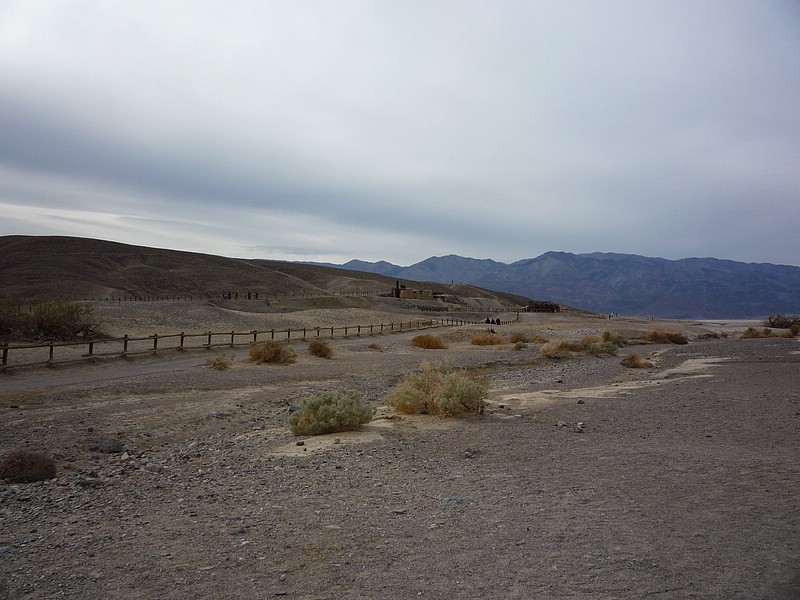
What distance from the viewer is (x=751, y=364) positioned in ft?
77.4

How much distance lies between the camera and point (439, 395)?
499 inches

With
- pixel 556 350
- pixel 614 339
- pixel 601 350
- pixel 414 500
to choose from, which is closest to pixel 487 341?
pixel 614 339

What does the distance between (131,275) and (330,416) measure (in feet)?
349

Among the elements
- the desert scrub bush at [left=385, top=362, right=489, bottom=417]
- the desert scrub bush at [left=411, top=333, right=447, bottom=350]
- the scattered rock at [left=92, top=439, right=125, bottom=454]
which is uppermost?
the desert scrub bush at [left=385, top=362, right=489, bottom=417]

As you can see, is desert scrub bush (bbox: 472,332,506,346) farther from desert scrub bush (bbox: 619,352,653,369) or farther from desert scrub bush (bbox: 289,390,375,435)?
desert scrub bush (bbox: 289,390,375,435)

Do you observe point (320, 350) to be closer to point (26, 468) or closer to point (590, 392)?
point (590, 392)

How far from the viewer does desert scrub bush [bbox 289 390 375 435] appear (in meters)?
11.4

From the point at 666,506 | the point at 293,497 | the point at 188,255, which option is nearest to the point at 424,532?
the point at 293,497

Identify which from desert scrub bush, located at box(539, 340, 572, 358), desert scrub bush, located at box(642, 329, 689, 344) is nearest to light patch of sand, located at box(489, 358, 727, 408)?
desert scrub bush, located at box(539, 340, 572, 358)

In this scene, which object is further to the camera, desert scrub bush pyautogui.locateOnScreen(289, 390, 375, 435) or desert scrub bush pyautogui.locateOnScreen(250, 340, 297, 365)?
desert scrub bush pyautogui.locateOnScreen(250, 340, 297, 365)

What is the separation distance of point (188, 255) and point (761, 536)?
146169 mm

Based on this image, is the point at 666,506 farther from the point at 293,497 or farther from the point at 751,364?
the point at 751,364

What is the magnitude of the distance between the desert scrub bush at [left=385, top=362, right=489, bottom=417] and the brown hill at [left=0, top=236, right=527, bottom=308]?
75.6 metres

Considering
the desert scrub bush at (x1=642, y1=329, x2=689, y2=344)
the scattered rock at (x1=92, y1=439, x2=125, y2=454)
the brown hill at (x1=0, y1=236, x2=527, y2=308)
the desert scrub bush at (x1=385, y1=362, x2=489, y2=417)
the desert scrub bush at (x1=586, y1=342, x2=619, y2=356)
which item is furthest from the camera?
the brown hill at (x1=0, y1=236, x2=527, y2=308)
